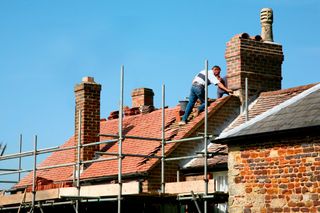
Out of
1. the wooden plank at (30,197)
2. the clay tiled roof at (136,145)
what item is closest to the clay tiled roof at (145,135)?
the clay tiled roof at (136,145)

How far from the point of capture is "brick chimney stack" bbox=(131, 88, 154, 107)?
98.1ft

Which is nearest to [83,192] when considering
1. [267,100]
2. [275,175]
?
[275,175]

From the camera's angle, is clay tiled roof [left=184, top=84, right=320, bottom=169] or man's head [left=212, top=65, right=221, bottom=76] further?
man's head [left=212, top=65, right=221, bottom=76]

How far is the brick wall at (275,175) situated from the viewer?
16.6m

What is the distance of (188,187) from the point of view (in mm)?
18938

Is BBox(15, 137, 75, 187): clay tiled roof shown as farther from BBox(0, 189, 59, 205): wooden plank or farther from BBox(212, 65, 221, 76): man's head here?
BBox(212, 65, 221, 76): man's head

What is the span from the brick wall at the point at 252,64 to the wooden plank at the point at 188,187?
534 centimetres

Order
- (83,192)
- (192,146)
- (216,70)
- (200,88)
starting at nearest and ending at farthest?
1. (83,192)
2. (200,88)
3. (192,146)
4. (216,70)

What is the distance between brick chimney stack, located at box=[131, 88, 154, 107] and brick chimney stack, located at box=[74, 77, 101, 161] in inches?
104

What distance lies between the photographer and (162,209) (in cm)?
2256

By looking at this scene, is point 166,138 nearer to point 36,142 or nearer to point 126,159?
point 126,159

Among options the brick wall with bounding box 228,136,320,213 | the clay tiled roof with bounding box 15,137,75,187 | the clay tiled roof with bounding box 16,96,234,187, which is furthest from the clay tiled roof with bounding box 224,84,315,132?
the clay tiled roof with bounding box 15,137,75,187

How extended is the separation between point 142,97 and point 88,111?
3480 millimetres

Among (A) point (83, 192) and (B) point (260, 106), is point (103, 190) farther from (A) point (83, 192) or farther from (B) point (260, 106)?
(B) point (260, 106)
